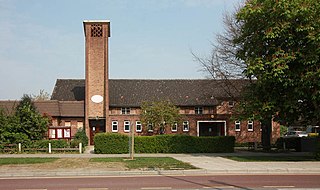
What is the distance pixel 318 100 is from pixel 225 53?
14.0 meters

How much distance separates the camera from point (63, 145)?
33.6 m

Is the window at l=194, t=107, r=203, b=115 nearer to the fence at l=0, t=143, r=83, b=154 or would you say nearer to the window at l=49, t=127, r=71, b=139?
the window at l=49, t=127, r=71, b=139

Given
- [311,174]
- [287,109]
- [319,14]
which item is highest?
[319,14]

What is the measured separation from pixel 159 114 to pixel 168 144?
10557 mm

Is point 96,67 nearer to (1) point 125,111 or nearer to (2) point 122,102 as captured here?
(2) point 122,102

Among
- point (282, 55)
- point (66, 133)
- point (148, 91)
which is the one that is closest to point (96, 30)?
point (148, 91)

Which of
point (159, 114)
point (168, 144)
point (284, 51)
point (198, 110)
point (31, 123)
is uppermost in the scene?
point (284, 51)

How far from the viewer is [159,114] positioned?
1724 inches

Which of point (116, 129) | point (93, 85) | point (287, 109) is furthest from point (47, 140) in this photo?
point (287, 109)

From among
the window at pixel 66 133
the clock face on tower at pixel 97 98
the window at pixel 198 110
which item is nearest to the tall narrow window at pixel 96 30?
the clock face on tower at pixel 97 98

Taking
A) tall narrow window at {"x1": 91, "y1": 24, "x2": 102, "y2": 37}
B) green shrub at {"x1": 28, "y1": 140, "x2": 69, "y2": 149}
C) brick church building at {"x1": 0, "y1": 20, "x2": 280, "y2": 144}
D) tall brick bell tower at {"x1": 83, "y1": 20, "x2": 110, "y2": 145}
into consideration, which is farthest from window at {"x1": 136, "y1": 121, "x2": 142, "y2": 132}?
green shrub at {"x1": 28, "y1": 140, "x2": 69, "y2": 149}

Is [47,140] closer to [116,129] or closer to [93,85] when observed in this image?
[93,85]

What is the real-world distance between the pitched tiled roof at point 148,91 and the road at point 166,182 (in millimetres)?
33884

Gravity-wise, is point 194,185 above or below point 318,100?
below
